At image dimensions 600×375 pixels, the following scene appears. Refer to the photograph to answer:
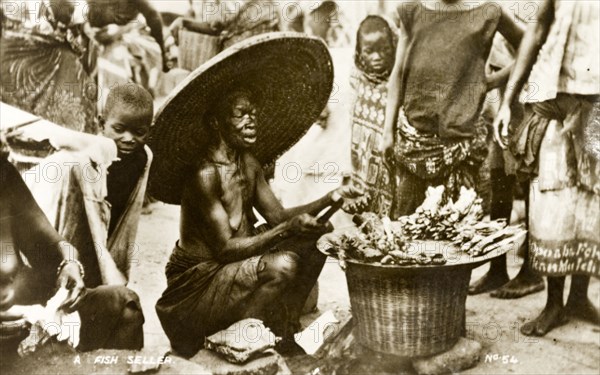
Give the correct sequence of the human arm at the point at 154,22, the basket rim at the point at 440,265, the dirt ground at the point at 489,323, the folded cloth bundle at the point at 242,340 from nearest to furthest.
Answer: the basket rim at the point at 440,265
the folded cloth bundle at the point at 242,340
the dirt ground at the point at 489,323
the human arm at the point at 154,22

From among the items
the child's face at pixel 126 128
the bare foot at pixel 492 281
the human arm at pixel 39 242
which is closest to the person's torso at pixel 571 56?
the bare foot at pixel 492 281

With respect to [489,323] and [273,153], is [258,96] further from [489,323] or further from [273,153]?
[489,323]

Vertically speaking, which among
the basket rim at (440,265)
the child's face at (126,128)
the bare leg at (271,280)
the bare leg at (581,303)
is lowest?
the bare leg at (581,303)

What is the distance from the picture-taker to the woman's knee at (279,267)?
138 inches

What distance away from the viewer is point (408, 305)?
340cm

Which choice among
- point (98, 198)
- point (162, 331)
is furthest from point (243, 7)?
point (162, 331)

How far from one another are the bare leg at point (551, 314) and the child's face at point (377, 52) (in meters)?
1.54

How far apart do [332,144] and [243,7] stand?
914 mm

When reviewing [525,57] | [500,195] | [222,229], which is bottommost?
[222,229]

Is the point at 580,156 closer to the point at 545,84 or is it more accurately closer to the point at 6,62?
the point at 545,84

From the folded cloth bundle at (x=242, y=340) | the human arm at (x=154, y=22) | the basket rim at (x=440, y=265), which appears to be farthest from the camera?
the human arm at (x=154, y=22)

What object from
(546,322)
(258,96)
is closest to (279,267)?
(258,96)

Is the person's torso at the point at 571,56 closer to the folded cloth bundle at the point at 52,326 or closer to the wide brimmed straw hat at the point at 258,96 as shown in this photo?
the wide brimmed straw hat at the point at 258,96

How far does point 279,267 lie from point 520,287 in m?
1.43
